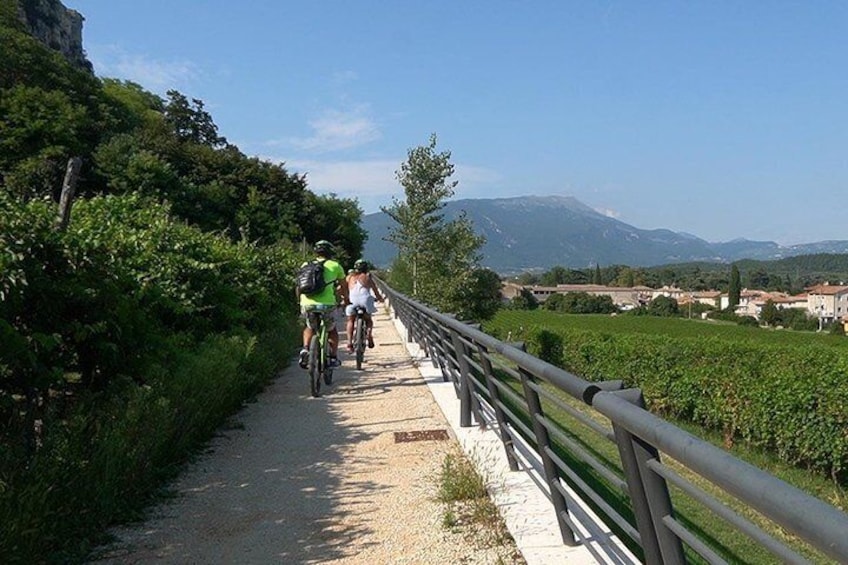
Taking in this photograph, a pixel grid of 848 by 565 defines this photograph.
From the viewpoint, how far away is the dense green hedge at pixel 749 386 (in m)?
13.8

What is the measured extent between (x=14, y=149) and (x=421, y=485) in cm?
4707

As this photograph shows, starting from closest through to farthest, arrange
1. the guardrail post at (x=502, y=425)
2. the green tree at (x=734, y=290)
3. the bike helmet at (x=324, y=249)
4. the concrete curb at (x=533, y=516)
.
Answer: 1. the concrete curb at (x=533, y=516)
2. the guardrail post at (x=502, y=425)
3. the bike helmet at (x=324, y=249)
4. the green tree at (x=734, y=290)

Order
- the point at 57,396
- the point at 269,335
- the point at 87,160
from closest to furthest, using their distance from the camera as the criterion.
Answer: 1. the point at 57,396
2. the point at 269,335
3. the point at 87,160

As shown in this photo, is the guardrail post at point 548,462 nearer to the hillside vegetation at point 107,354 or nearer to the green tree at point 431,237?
the hillside vegetation at point 107,354

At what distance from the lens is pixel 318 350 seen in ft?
27.6

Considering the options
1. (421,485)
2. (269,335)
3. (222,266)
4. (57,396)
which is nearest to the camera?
(57,396)

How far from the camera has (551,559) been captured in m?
3.31

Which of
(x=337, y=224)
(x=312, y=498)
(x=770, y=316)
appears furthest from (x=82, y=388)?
(x=770, y=316)

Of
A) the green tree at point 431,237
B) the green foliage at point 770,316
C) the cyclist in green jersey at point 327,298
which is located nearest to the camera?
the cyclist in green jersey at point 327,298

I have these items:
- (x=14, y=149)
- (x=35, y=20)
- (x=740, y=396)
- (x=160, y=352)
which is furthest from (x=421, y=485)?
(x=35, y=20)

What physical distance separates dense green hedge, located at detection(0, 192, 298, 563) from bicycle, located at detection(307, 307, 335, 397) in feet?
4.51

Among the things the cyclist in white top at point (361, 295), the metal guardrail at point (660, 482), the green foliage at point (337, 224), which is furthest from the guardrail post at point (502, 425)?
the green foliage at point (337, 224)

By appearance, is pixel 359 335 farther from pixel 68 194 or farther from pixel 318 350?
pixel 68 194

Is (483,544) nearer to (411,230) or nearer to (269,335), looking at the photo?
(269,335)
